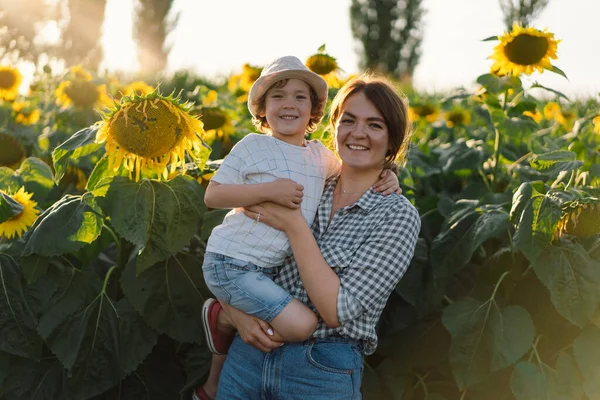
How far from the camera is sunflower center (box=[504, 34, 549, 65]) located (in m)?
3.37

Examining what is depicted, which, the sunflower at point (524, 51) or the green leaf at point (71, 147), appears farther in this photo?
the sunflower at point (524, 51)

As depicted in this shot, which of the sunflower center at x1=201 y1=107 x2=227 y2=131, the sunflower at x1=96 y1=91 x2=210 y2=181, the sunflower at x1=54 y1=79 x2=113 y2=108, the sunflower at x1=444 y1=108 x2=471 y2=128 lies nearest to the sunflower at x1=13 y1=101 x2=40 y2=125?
the sunflower at x1=54 y1=79 x2=113 y2=108

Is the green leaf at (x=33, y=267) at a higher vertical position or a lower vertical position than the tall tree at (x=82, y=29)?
lower

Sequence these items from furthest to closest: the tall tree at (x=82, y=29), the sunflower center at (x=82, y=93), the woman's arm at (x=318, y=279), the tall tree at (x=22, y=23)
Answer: the tall tree at (x=82, y=29) → the tall tree at (x=22, y=23) → the sunflower center at (x=82, y=93) → the woman's arm at (x=318, y=279)

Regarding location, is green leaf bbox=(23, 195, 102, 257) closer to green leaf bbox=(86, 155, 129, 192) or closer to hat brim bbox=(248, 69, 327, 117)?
green leaf bbox=(86, 155, 129, 192)

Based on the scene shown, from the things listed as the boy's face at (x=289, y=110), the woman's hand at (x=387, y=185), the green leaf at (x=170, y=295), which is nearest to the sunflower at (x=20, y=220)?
the green leaf at (x=170, y=295)

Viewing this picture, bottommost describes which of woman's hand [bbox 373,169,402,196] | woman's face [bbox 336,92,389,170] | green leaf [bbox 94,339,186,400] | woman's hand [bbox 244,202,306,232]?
green leaf [bbox 94,339,186,400]

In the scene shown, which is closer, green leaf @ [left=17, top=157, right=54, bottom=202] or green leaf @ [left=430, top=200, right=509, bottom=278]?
green leaf @ [left=430, top=200, right=509, bottom=278]

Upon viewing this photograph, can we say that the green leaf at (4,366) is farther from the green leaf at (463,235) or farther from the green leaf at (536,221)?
the green leaf at (536,221)

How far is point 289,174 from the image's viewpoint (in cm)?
221

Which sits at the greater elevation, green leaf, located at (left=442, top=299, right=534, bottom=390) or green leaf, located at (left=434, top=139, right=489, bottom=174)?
green leaf, located at (left=434, top=139, right=489, bottom=174)

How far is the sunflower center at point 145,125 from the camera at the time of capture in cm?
234

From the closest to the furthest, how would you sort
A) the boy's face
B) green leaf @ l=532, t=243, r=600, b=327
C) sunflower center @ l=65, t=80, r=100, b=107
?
the boy's face, green leaf @ l=532, t=243, r=600, b=327, sunflower center @ l=65, t=80, r=100, b=107

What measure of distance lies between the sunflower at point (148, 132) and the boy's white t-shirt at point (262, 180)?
0.83 ft
